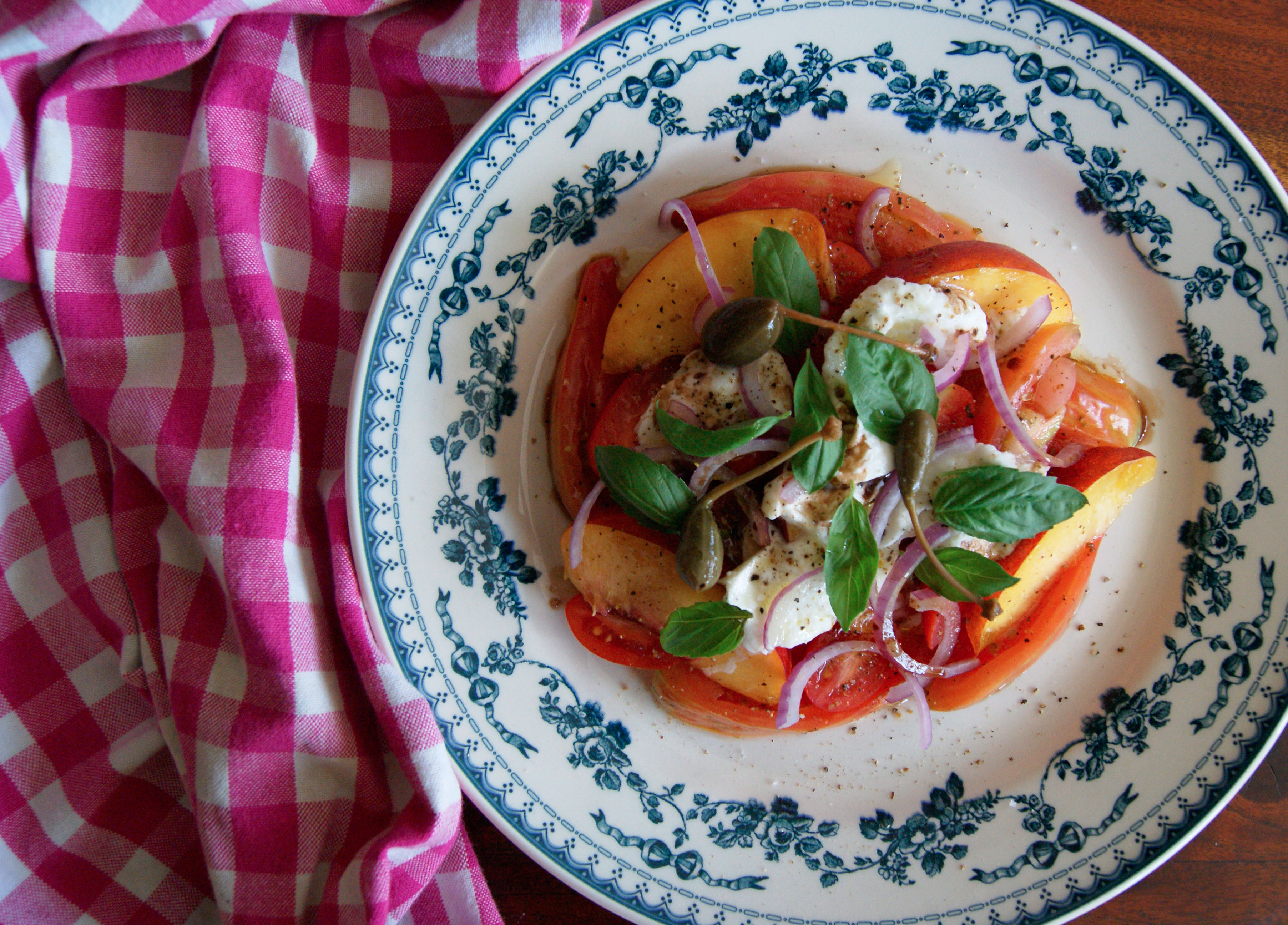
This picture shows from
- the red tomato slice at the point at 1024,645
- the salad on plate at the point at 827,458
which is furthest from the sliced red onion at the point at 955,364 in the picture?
the red tomato slice at the point at 1024,645

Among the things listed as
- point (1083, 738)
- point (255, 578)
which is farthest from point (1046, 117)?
point (255, 578)

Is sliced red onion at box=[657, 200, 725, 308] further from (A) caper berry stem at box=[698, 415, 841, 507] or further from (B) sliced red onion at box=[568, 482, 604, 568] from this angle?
(B) sliced red onion at box=[568, 482, 604, 568]

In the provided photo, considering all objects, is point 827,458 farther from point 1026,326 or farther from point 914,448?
point 1026,326

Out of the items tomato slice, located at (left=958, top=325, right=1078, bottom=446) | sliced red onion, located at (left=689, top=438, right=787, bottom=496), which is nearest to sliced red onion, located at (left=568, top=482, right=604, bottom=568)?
sliced red onion, located at (left=689, top=438, right=787, bottom=496)

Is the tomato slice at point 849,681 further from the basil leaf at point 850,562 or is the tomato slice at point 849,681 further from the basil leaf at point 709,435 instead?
the basil leaf at point 709,435

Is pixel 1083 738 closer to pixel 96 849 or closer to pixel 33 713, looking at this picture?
pixel 96 849

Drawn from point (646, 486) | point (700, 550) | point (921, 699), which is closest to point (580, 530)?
point (646, 486)

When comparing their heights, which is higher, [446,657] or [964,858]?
[446,657]
